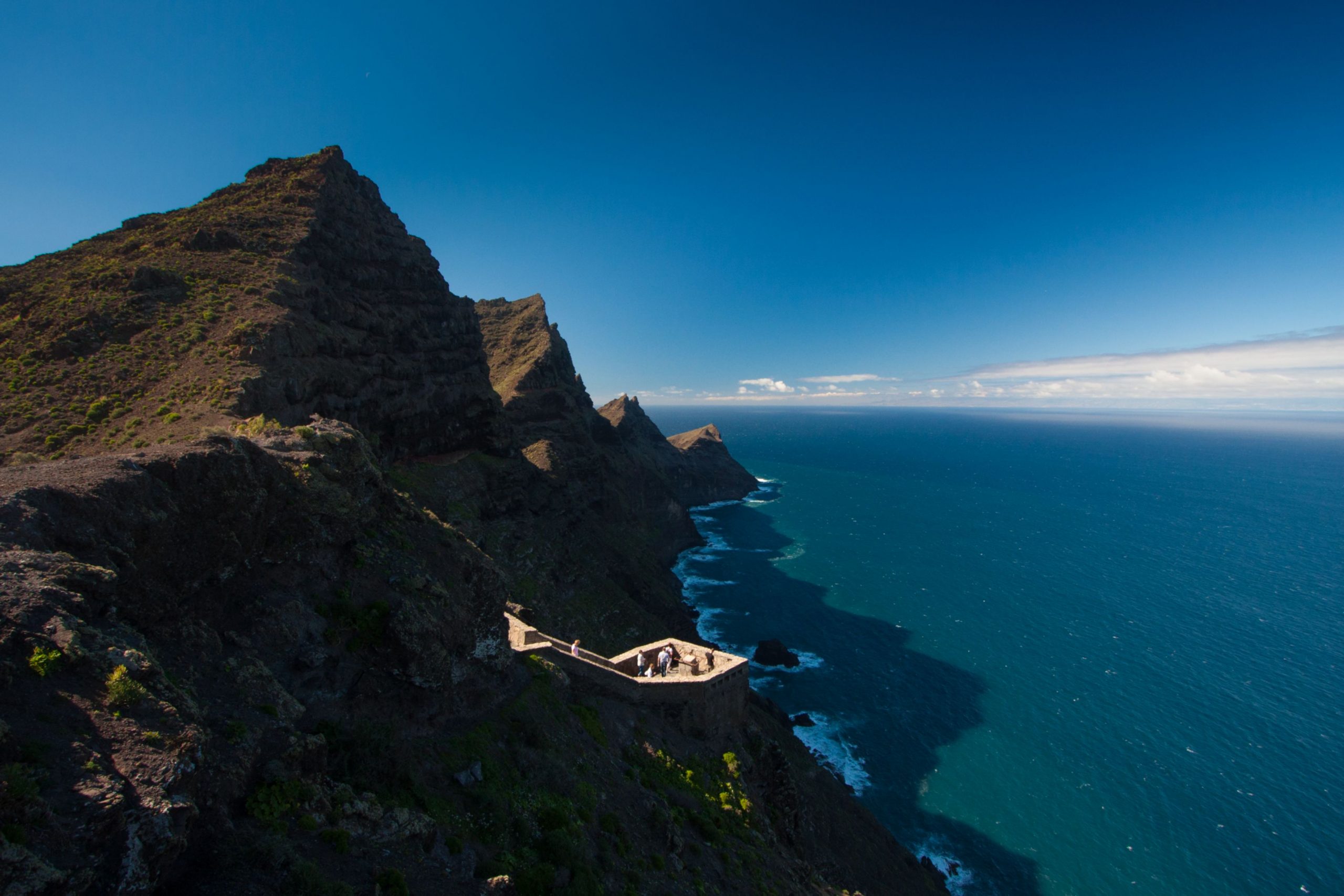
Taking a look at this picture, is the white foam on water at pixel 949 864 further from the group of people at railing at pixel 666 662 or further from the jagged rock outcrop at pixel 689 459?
the jagged rock outcrop at pixel 689 459

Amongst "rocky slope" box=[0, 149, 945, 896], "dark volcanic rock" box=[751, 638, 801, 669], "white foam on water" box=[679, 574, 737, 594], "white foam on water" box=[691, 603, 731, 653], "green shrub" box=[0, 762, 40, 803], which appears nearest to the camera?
"green shrub" box=[0, 762, 40, 803]

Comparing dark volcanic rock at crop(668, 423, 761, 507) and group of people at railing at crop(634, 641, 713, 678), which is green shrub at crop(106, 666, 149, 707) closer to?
group of people at railing at crop(634, 641, 713, 678)

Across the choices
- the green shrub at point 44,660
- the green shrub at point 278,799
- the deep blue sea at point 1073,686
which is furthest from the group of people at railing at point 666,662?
the deep blue sea at point 1073,686

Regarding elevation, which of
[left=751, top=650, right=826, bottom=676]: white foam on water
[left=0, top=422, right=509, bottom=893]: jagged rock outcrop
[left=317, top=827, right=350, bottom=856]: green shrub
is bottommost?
[left=751, top=650, right=826, bottom=676]: white foam on water

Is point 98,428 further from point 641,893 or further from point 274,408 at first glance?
point 641,893

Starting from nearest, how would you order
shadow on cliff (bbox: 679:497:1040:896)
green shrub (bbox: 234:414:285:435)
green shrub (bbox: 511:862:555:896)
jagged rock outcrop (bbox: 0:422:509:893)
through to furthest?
jagged rock outcrop (bbox: 0:422:509:893), green shrub (bbox: 511:862:555:896), green shrub (bbox: 234:414:285:435), shadow on cliff (bbox: 679:497:1040:896)

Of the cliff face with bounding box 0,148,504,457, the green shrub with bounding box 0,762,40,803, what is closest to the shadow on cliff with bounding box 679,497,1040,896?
the cliff face with bounding box 0,148,504,457

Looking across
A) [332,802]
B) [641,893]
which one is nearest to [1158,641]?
[641,893]
